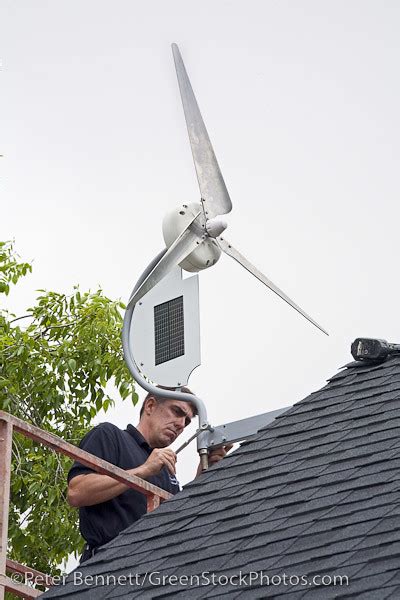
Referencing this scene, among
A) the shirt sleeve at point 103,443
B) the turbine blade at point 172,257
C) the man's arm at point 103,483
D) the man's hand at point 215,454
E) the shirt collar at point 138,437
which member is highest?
the turbine blade at point 172,257

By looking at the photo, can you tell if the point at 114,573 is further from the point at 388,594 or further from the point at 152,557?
the point at 388,594

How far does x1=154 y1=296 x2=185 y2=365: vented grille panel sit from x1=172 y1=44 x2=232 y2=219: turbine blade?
25.2 inches

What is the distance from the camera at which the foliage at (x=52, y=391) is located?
49.3ft

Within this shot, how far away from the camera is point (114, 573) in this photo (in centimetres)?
729

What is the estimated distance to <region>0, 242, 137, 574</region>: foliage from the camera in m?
15.0

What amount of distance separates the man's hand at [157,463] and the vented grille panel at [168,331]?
3.77 feet

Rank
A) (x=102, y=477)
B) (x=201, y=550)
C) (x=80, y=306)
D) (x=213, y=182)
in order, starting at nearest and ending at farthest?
(x=201, y=550) < (x=102, y=477) < (x=213, y=182) < (x=80, y=306)

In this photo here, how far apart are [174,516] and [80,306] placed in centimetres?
843

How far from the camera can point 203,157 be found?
34.4ft

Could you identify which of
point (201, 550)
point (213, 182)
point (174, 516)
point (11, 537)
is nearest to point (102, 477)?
point (174, 516)

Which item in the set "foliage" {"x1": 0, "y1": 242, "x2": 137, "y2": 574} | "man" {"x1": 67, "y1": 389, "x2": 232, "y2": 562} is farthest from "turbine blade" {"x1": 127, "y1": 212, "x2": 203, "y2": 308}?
"foliage" {"x1": 0, "y1": 242, "x2": 137, "y2": 574}

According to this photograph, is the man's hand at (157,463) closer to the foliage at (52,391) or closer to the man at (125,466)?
the man at (125,466)

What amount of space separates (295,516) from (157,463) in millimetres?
1668

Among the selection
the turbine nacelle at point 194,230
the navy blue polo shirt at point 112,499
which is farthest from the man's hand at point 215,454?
the turbine nacelle at point 194,230
